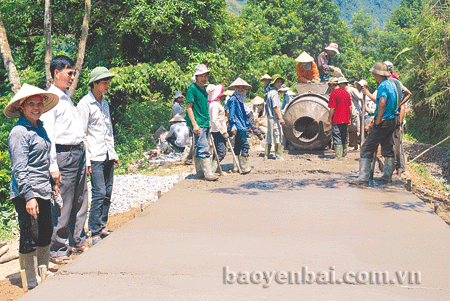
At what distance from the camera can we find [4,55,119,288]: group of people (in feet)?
11.7

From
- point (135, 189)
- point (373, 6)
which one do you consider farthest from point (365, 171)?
point (373, 6)

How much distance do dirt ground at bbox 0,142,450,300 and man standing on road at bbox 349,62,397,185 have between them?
39cm

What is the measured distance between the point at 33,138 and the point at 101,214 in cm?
159

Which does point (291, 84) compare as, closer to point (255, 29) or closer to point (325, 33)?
point (255, 29)

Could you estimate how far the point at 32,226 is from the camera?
142 inches

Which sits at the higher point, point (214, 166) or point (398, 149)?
point (398, 149)

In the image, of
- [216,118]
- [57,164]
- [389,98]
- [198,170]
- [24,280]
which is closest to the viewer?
[24,280]

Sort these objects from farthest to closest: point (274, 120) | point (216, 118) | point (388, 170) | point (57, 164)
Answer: point (274, 120) → point (216, 118) → point (388, 170) → point (57, 164)

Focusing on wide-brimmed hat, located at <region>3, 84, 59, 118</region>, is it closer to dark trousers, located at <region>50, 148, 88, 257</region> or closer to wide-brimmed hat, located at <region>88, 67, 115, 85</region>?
dark trousers, located at <region>50, 148, 88, 257</region>

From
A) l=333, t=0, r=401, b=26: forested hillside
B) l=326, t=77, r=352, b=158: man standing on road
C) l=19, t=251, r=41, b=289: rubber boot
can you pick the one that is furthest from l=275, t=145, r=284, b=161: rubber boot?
l=333, t=0, r=401, b=26: forested hillside

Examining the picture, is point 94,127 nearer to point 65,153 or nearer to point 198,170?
point 65,153

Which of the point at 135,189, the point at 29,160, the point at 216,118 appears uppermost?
the point at 216,118

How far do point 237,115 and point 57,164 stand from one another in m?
4.38

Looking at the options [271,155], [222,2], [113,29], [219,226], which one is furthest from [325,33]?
[219,226]
